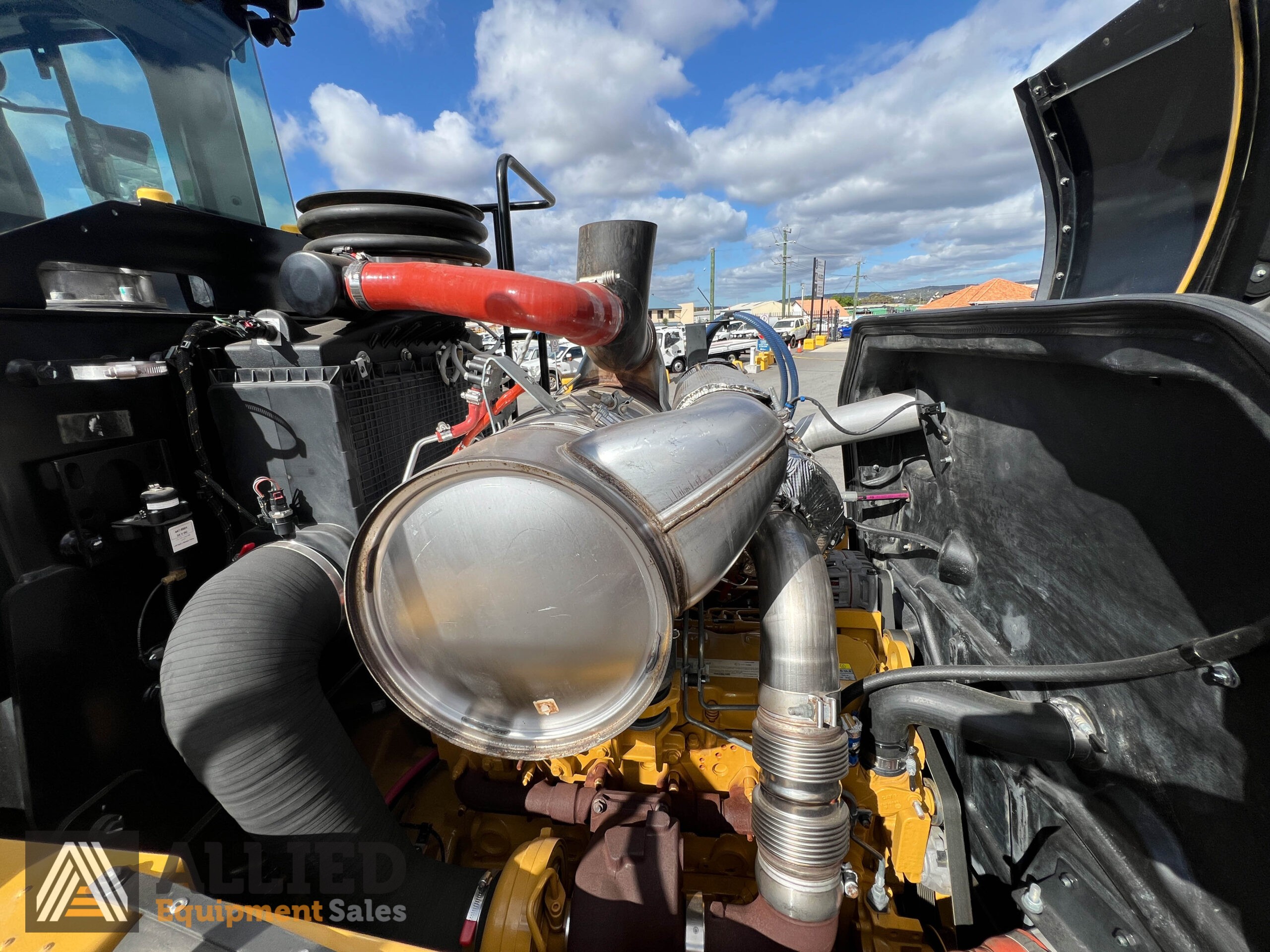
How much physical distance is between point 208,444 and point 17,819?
47.5 inches

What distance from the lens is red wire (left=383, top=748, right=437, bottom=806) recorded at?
6.42 feet

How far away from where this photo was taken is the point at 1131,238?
2.21 m

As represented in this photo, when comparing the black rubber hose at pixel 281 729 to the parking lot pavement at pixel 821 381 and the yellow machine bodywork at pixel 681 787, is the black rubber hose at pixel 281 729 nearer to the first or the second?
the yellow machine bodywork at pixel 681 787

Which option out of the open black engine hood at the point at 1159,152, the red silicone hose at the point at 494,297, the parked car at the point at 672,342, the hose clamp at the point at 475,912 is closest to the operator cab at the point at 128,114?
the red silicone hose at the point at 494,297

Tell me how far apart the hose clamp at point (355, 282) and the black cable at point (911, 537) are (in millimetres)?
2529

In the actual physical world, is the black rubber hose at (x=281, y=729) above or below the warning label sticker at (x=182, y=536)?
below

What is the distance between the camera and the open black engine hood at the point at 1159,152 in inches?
64.4

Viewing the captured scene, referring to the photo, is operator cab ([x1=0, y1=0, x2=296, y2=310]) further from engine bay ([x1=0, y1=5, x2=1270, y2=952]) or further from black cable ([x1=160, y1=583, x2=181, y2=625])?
black cable ([x1=160, y1=583, x2=181, y2=625])

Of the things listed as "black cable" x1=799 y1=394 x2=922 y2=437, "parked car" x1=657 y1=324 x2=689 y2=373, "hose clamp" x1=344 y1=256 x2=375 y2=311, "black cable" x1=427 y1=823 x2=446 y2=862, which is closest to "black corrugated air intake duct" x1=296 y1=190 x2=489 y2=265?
"hose clamp" x1=344 y1=256 x2=375 y2=311

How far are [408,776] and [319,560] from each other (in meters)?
0.97

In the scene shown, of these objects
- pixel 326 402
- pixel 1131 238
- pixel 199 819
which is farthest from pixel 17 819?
pixel 1131 238

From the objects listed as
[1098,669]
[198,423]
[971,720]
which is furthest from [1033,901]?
[198,423]

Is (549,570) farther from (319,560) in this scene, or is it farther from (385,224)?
(385,224)

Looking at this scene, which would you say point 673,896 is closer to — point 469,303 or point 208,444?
point 469,303
